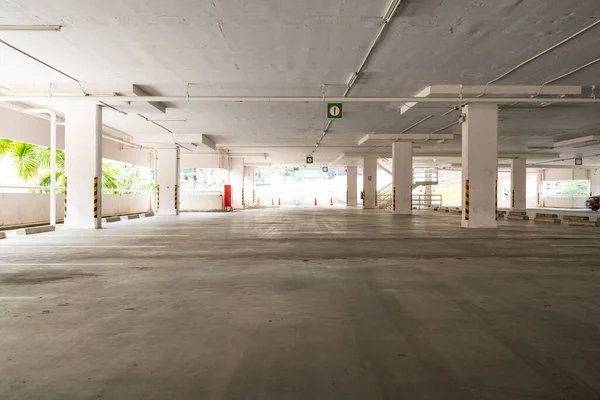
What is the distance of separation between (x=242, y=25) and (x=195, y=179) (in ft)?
85.7

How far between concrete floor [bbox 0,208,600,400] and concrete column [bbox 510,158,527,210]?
103ft

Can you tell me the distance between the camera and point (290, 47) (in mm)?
9945

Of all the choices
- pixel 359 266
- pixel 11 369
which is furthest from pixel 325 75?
pixel 11 369

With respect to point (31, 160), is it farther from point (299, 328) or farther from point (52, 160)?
point (299, 328)

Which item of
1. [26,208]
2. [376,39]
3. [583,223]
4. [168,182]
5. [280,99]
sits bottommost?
[583,223]

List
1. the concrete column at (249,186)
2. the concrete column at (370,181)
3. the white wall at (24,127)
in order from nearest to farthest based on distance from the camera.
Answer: the white wall at (24,127) → the concrete column at (370,181) → the concrete column at (249,186)

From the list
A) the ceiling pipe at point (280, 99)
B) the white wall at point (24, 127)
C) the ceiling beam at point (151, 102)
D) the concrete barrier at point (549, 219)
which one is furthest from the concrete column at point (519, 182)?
the white wall at point (24, 127)

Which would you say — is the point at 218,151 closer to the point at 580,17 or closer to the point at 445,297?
the point at 580,17

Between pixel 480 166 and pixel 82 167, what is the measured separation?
1487 centimetres

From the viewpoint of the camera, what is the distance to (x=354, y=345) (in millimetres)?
3318

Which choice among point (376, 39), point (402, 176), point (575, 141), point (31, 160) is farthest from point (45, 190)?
point (575, 141)

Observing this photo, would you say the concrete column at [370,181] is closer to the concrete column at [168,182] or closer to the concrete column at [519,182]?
→ the concrete column at [519,182]

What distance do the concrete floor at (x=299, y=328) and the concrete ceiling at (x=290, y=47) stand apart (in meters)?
4.90

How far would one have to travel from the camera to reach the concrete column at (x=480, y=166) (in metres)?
15.2
